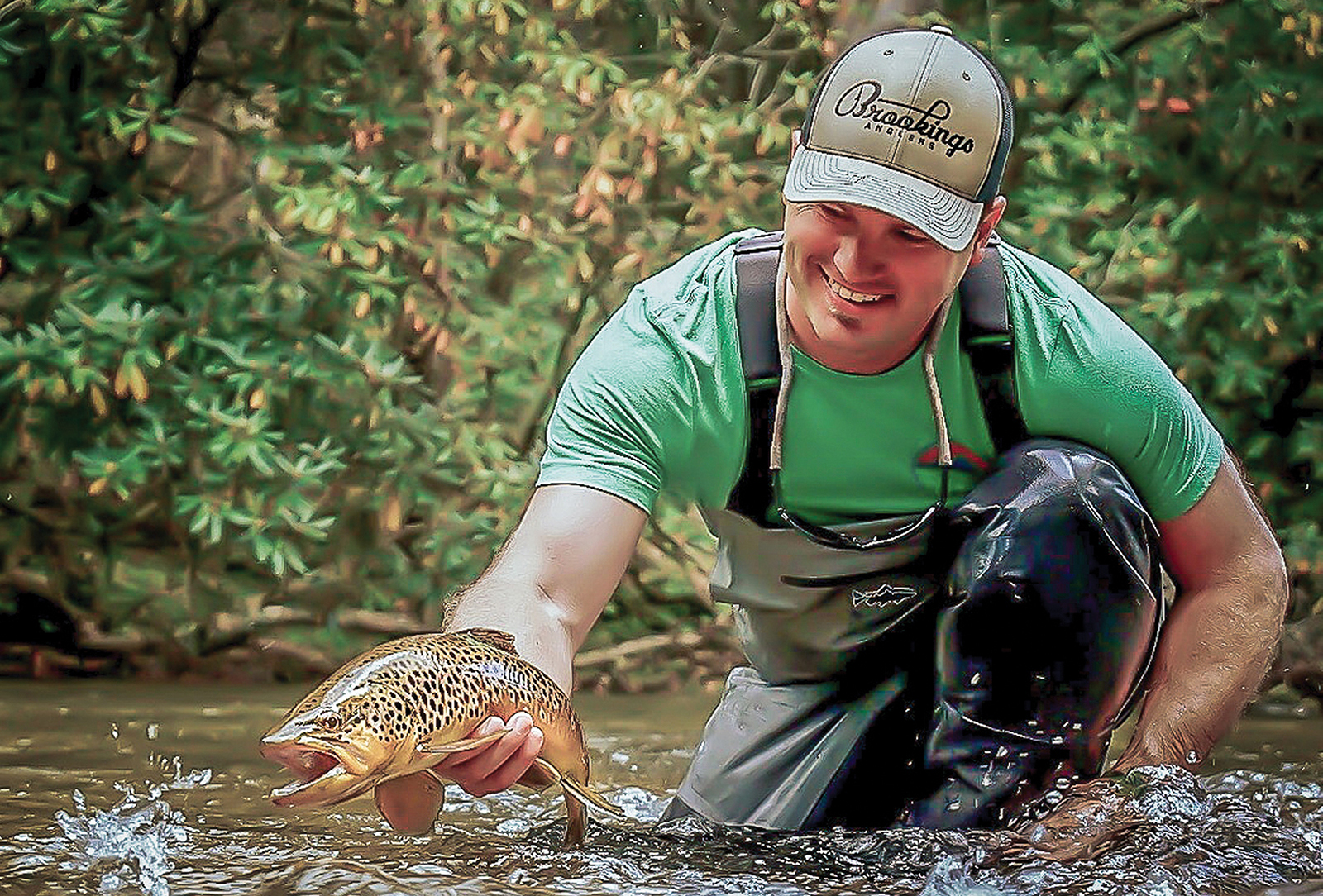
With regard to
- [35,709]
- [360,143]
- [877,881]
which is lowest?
[35,709]

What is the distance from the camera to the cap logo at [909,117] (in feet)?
9.74

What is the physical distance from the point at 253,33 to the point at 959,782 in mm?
3953

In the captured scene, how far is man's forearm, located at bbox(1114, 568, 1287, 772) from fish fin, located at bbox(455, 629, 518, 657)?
1.20 m

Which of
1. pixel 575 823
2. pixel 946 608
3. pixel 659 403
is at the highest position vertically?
pixel 659 403

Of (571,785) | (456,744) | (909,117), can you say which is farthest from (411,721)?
(909,117)

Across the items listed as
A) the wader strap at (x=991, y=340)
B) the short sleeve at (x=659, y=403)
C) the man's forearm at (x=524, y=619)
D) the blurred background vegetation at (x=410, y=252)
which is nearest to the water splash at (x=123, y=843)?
the man's forearm at (x=524, y=619)

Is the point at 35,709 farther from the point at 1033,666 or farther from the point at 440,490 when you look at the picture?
the point at 1033,666

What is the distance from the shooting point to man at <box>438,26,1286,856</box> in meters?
2.95

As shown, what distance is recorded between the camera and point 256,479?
572 centimetres

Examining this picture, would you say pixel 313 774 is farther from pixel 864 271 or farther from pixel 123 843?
pixel 864 271

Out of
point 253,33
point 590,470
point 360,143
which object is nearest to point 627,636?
point 360,143

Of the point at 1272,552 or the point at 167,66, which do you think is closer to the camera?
the point at 1272,552

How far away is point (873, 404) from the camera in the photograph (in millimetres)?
3176

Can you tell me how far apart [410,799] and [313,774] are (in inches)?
16.4
